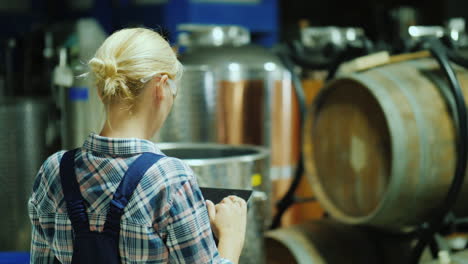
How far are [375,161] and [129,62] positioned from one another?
1.68 m

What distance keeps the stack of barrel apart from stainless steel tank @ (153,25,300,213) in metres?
Answer: 0.56

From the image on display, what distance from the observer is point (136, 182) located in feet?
3.93

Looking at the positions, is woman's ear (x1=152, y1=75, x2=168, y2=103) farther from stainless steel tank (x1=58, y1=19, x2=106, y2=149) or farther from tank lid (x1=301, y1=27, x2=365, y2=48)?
tank lid (x1=301, y1=27, x2=365, y2=48)

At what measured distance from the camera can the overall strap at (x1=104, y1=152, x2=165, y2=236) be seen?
1201 millimetres

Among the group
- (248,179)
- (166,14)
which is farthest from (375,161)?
(166,14)

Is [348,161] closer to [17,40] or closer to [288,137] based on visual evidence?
[288,137]

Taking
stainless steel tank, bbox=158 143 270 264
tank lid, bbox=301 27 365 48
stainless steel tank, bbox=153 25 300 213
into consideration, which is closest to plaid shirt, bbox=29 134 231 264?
stainless steel tank, bbox=158 143 270 264

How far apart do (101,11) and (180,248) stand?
4.10 m

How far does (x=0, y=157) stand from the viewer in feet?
9.04

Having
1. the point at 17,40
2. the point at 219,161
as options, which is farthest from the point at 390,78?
the point at 17,40

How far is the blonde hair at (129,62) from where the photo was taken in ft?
4.01

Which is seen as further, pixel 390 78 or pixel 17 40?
pixel 17 40

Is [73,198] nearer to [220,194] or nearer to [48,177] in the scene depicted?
[48,177]

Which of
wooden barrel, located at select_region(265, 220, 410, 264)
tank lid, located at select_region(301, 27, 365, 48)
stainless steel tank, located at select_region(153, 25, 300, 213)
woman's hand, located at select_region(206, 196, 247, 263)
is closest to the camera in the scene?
woman's hand, located at select_region(206, 196, 247, 263)
